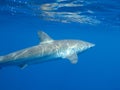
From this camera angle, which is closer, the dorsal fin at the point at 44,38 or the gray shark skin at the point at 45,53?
the gray shark skin at the point at 45,53

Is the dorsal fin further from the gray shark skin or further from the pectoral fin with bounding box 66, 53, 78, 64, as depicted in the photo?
the pectoral fin with bounding box 66, 53, 78, 64

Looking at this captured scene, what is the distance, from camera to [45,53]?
1138 centimetres

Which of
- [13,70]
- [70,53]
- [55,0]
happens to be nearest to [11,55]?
[70,53]

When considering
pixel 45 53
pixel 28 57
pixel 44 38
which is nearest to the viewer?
pixel 28 57

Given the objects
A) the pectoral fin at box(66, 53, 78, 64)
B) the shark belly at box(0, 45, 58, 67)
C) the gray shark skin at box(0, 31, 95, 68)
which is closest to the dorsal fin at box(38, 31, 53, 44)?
the gray shark skin at box(0, 31, 95, 68)

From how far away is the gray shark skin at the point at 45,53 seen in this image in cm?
1112

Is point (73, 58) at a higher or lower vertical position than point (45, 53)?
lower

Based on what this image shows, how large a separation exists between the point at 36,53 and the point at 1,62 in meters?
1.66

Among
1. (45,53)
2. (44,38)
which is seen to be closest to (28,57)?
(45,53)

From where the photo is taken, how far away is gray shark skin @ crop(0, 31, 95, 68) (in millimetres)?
11125

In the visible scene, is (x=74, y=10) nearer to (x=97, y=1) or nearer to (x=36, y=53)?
(x=97, y=1)

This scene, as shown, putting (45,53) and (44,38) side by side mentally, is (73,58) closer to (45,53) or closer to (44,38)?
(45,53)

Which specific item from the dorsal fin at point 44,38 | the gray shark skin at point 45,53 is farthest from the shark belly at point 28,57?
Result: the dorsal fin at point 44,38

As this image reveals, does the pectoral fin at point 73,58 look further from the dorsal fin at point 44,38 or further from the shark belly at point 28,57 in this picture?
the dorsal fin at point 44,38
